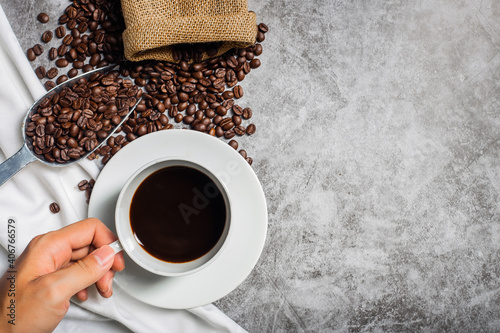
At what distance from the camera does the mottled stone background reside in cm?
158

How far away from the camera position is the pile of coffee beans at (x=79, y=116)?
1448 mm

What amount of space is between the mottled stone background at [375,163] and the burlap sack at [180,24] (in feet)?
0.58

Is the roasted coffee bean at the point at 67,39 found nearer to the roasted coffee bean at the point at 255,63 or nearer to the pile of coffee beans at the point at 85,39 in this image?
the pile of coffee beans at the point at 85,39

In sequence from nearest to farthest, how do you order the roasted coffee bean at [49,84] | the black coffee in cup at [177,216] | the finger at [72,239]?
1. the finger at [72,239]
2. the black coffee in cup at [177,216]
3. the roasted coffee bean at [49,84]

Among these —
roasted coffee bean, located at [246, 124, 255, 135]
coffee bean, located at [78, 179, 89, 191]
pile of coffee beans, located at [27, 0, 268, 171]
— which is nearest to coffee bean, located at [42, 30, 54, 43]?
pile of coffee beans, located at [27, 0, 268, 171]

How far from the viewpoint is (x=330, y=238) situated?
1585 mm

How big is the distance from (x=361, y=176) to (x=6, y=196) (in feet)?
4.24

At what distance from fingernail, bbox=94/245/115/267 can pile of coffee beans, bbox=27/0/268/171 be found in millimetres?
471

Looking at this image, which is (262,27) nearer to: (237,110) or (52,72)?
(237,110)

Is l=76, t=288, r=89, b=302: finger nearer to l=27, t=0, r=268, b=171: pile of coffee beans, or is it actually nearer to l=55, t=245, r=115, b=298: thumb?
l=55, t=245, r=115, b=298: thumb

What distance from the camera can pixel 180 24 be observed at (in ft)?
4.66

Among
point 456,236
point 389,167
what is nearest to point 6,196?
point 389,167

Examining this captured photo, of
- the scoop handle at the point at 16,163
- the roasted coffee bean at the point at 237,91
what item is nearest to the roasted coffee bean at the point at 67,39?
the scoop handle at the point at 16,163

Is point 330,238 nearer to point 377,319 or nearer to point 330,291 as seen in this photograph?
point 330,291
